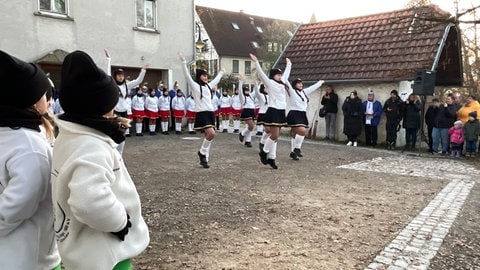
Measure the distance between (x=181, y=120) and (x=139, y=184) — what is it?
10.5 meters

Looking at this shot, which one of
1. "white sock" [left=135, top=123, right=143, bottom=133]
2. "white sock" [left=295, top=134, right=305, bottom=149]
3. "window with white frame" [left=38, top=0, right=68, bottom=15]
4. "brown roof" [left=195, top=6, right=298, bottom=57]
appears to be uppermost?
"brown roof" [left=195, top=6, right=298, bottom=57]

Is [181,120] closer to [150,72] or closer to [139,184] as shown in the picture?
[150,72]

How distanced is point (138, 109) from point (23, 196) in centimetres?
1405

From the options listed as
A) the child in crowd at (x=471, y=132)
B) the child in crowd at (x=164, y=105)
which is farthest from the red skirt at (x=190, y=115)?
the child in crowd at (x=471, y=132)

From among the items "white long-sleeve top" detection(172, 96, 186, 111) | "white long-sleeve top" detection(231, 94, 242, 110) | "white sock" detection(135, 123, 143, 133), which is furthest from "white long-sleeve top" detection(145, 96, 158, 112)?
"white long-sleeve top" detection(231, 94, 242, 110)

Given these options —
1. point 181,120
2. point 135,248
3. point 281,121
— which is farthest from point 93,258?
point 181,120

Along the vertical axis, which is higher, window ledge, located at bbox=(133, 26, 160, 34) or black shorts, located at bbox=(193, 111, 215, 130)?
window ledge, located at bbox=(133, 26, 160, 34)

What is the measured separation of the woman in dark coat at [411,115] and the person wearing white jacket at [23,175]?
12.1 m

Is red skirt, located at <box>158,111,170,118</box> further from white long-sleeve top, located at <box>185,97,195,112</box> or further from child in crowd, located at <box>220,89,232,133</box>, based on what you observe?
child in crowd, located at <box>220,89,232,133</box>

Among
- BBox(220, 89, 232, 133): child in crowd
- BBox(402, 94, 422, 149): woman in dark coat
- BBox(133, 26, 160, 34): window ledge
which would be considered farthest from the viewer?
BBox(220, 89, 232, 133): child in crowd

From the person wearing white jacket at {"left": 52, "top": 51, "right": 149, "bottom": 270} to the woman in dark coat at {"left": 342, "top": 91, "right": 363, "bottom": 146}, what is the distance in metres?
12.5

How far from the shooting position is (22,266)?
1950 millimetres

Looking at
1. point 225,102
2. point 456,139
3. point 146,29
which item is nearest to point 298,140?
point 456,139

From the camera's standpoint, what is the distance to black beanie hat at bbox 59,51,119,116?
187cm
